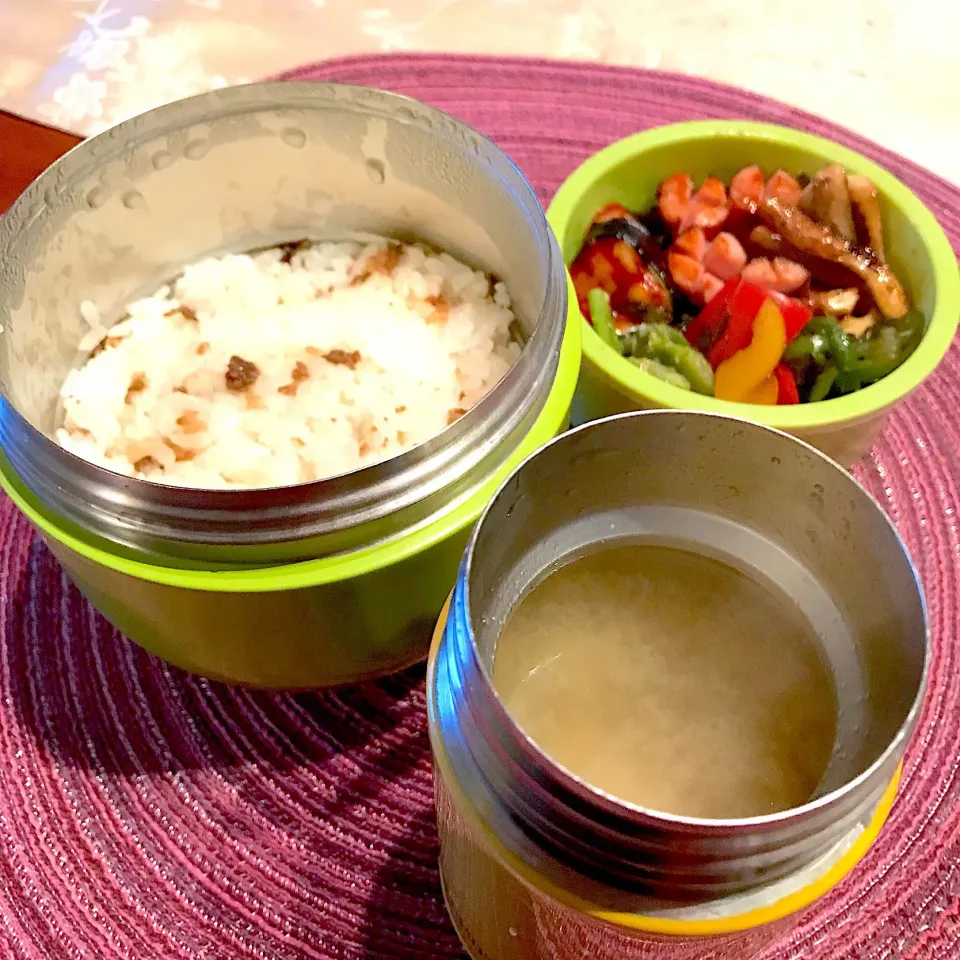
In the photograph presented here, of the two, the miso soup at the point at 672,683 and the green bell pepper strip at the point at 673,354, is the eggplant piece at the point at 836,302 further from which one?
the miso soup at the point at 672,683

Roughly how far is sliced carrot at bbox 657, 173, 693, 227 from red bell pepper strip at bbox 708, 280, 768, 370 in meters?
0.13

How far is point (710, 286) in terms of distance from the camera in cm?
96

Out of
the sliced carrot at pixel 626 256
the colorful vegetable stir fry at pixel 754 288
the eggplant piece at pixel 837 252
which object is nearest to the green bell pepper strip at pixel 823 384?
the colorful vegetable stir fry at pixel 754 288

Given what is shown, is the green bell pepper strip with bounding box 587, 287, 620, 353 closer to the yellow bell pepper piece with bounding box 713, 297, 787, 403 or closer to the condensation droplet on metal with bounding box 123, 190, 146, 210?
the yellow bell pepper piece with bounding box 713, 297, 787, 403

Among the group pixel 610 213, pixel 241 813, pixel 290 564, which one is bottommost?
pixel 241 813

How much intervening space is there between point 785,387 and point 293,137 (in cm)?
53

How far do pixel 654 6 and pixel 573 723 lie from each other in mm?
1269

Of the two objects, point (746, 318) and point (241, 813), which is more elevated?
point (746, 318)

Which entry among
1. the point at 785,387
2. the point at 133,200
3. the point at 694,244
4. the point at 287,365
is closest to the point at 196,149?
the point at 133,200

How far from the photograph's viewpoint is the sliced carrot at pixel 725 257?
0.96 m

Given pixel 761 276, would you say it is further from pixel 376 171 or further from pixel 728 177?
pixel 376 171

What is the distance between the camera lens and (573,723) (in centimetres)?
56

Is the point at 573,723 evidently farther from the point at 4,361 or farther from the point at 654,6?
the point at 654,6

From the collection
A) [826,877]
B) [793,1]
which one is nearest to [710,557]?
[826,877]
